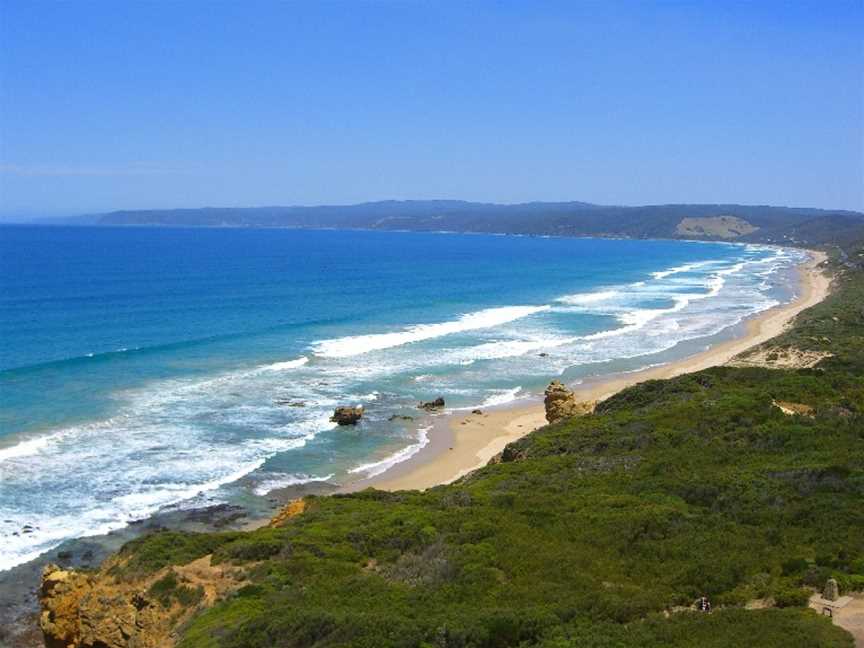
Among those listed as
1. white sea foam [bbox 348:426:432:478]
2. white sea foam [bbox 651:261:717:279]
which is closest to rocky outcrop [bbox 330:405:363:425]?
white sea foam [bbox 348:426:432:478]

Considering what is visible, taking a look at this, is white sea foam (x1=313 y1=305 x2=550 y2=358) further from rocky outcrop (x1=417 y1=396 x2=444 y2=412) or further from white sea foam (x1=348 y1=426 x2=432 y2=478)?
white sea foam (x1=348 y1=426 x2=432 y2=478)

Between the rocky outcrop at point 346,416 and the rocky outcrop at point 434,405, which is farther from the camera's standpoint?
the rocky outcrop at point 434,405

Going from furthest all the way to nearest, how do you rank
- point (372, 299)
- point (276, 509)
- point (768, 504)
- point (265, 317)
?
1. point (372, 299)
2. point (265, 317)
3. point (276, 509)
4. point (768, 504)

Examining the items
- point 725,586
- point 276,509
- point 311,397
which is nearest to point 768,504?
point 725,586

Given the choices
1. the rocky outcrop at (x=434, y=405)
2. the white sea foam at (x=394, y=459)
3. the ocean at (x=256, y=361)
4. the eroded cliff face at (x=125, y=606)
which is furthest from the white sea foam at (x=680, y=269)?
the eroded cliff face at (x=125, y=606)

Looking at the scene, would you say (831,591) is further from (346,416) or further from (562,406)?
(346,416)

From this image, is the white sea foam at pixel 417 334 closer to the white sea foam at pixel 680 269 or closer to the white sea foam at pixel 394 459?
the white sea foam at pixel 394 459

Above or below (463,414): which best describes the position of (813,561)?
above

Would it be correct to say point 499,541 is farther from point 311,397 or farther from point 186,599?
point 311,397
